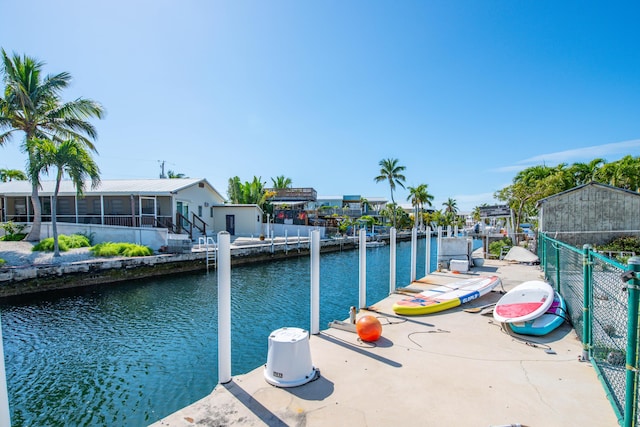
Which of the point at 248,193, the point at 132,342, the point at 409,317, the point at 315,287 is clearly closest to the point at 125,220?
the point at 248,193

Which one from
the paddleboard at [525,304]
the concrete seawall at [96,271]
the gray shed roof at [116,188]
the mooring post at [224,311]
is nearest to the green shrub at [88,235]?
the gray shed roof at [116,188]

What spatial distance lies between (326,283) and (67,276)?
10.7m

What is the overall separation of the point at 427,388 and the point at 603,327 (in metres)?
2.50

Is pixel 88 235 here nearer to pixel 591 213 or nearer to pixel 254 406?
pixel 254 406

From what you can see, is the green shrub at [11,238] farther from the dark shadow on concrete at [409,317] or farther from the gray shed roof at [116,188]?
the dark shadow on concrete at [409,317]

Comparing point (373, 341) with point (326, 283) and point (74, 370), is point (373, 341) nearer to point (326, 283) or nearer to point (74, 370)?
point (74, 370)

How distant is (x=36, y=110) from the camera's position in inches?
648

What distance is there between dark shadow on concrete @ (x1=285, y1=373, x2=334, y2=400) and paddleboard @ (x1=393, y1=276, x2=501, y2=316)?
311cm

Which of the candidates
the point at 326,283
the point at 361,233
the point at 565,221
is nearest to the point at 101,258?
the point at 326,283

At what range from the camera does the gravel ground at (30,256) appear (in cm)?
1310

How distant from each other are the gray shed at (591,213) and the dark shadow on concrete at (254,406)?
54.3 feet

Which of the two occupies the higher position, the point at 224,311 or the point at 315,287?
the point at 224,311

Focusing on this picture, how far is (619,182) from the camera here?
27781 mm

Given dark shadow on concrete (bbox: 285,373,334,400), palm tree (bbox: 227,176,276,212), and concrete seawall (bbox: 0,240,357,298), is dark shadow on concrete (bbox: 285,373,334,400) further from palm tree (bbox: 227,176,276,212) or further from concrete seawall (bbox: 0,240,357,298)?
palm tree (bbox: 227,176,276,212)
